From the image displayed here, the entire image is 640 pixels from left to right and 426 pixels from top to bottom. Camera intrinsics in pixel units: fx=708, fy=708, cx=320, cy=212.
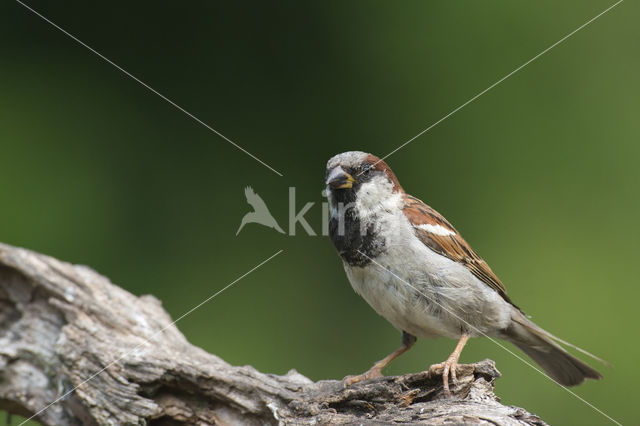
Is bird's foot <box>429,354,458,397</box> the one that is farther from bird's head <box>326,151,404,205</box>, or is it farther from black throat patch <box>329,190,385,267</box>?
bird's head <box>326,151,404,205</box>

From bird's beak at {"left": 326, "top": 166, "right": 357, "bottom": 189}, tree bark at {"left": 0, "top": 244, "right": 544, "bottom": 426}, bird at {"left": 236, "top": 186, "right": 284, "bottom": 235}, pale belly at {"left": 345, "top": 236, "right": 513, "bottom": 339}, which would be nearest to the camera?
tree bark at {"left": 0, "top": 244, "right": 544, "bottom": 426}

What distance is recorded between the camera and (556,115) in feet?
14.1

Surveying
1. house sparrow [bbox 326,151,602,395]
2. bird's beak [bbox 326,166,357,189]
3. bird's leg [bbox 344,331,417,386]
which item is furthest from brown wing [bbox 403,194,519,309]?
bird's leg [bbox 344,331,417,386]

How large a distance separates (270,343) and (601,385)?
188 cm

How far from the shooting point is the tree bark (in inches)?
103

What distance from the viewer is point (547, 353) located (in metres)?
3.45

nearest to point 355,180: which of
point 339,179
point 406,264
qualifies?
point 339,179

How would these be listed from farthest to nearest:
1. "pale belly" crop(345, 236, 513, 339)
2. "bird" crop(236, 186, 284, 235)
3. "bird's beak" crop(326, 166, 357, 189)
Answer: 1. "bird" crop(236, 186, 284, 235)
2. "bird's beak" crop(326, 166, 357, 189)
3. "pale belly" crop(345, 236, 513, 339)

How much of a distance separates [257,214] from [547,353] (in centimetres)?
200

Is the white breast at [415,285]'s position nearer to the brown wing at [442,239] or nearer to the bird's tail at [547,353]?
the brown wing at [442,239]

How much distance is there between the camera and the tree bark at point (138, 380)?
8.54 ft

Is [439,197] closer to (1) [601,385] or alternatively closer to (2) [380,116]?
(2) [380,116]

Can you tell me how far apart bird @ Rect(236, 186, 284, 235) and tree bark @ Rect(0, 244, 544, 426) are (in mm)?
1148

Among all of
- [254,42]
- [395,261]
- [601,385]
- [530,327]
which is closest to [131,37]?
[254,42]
